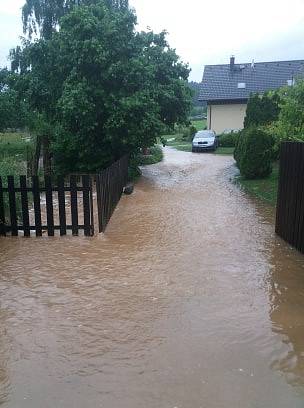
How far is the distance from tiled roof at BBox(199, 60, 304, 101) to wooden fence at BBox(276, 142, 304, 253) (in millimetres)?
31579

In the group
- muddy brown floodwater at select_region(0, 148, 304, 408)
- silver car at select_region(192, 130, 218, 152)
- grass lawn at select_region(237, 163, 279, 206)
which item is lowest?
grass lawn at select_region(237, 163, 279, 206)

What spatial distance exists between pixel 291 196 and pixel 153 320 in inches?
157

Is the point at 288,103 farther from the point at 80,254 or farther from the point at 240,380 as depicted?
the point at 240,380

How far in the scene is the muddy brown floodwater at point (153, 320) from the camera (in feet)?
11.7

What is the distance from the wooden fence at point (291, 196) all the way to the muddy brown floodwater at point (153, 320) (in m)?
0.26

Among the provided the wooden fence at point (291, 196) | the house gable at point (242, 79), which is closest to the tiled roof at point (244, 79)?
the house gable at point (242, 79)

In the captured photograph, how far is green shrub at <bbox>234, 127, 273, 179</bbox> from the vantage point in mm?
15617

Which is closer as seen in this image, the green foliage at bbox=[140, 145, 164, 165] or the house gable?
the green foliage at bbox=[140, 145, 164, 165]

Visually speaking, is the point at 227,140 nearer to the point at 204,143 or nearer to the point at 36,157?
the point at 204,143

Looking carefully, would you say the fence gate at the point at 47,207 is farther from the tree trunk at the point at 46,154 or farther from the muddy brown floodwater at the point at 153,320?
the tree trunk at the point at 46,154

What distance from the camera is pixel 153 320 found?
4797mm

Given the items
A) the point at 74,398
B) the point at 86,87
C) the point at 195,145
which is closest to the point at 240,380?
the point at 74,398

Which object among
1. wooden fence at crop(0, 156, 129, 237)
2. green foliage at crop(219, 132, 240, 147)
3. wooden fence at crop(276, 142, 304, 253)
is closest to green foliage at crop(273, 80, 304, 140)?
wooden fence at crop(276, 142, 304, 253)

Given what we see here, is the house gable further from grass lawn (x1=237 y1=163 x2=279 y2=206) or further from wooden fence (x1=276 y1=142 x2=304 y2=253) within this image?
wooden fence (x1=276 y1=142 x2=304 y2=253)
